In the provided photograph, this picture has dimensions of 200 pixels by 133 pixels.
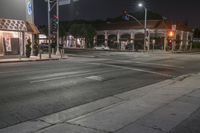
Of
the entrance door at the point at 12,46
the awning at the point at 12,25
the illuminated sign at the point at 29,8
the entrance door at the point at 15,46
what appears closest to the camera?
the awning at the point at 12,25

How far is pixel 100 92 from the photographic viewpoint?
36.4 ft

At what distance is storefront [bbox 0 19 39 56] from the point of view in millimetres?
29531

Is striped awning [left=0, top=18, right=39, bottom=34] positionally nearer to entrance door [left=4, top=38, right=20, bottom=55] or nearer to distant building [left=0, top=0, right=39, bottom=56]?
distant building [left=0, top=0, right=39, bottom=56]

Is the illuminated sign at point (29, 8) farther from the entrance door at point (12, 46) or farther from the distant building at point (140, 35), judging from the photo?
the distant building at point (140, 35)

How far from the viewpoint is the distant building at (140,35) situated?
69.7 meters

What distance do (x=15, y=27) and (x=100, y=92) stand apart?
71.0ft

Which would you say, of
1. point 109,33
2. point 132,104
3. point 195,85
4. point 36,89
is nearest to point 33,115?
point 132,104

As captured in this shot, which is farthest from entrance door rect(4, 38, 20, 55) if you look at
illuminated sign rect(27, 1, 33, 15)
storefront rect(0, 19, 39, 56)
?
illuminated sign rect(27, 1, 33, 15)

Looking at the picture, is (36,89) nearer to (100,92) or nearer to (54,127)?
(100,92)

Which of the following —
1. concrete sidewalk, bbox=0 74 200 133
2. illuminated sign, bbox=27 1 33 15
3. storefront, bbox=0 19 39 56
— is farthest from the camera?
illuminated sign, bbox=27 1 33 15

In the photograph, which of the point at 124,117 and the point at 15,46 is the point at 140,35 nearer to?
the point at 15,46

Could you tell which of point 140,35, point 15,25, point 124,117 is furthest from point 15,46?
point 140,35

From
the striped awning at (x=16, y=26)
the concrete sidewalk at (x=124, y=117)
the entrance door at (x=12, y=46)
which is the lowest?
the concrete sidewalk at (x=124, y=117)

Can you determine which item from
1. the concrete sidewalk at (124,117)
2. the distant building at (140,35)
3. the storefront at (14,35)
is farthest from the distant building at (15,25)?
the distant building at (140,35)
